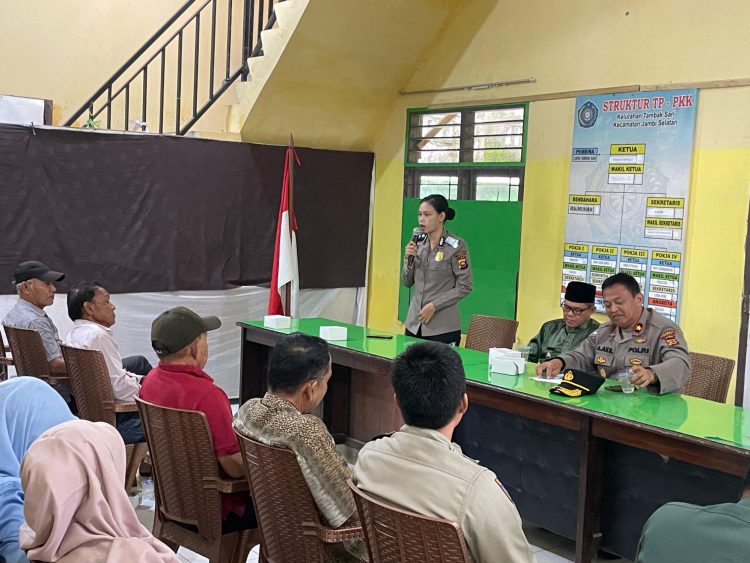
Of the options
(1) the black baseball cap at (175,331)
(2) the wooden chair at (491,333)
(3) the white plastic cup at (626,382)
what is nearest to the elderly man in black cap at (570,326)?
(2) the wooden chair at (491,333)

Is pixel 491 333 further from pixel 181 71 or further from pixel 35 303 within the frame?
pixel 181 71

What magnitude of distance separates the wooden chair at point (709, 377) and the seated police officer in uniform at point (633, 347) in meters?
0.32

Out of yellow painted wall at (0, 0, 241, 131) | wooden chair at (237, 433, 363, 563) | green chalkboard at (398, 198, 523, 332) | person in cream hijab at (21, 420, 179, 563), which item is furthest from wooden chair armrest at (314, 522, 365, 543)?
yellow painted wall at (0, 0, 241, 131)

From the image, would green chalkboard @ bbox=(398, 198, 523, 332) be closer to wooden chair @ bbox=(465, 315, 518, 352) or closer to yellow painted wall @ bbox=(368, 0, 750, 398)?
yellow painted wall @ bbox=(368, 0, 750, 398)

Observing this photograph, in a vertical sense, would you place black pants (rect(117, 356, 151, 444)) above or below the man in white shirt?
below

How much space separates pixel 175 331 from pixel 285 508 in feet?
3.18

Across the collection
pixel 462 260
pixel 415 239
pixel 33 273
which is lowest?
pixel 33 273

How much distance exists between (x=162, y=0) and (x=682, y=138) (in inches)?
179

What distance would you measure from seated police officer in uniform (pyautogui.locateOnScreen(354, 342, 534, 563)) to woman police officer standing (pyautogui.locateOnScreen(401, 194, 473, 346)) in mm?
2914

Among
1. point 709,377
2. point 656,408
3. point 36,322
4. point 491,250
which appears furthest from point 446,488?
point 491,250

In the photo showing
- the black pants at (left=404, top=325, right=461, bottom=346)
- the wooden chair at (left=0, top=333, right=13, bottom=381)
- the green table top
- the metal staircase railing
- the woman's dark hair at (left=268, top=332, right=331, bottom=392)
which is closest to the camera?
the woman's dark hair at (left=268, top=332, right=331, bottom=392)

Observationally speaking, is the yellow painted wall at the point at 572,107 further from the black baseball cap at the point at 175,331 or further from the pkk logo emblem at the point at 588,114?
the black baseball cap at the point at 175,331

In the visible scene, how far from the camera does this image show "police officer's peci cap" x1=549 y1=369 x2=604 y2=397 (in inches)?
139

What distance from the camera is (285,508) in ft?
8.32
